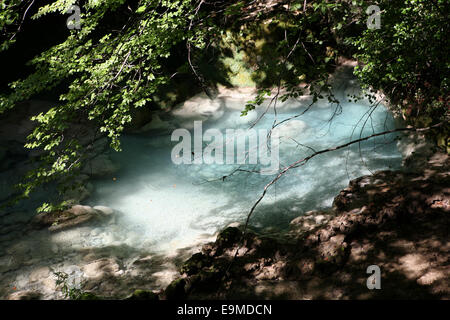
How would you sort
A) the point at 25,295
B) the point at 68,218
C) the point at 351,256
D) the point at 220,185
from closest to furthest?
the point at 351,256 → the point at 25,295 → the point at 68,218 → the point at 220,185

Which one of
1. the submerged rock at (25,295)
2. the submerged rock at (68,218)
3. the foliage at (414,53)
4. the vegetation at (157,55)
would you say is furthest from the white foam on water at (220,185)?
the submerged rock at (25,295)

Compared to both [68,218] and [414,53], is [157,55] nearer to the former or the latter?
[414,53]

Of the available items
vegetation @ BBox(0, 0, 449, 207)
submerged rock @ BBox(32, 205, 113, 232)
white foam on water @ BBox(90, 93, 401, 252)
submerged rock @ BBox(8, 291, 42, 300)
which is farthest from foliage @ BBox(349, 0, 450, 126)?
submerged rock @ BBox(8, 291, 42, 300)

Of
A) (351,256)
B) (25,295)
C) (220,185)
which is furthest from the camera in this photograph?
(220,185)

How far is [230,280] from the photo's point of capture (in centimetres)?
416

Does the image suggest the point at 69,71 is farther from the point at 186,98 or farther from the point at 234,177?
the point at 186,98

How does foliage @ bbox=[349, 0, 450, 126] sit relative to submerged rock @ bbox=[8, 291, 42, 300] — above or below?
above

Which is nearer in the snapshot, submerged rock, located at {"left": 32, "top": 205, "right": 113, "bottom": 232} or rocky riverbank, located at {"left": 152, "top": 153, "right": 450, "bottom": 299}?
rocky riverbank, located at {"left": 152, "top": 153, "right": 450, "bottom": 299}

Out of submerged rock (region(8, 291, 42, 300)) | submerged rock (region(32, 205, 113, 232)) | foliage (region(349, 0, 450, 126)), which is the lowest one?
submerged rock (region(8, 291, 42, 300))

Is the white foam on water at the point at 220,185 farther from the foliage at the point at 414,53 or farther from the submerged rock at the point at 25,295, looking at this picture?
the submerged rock at the point at 25,295

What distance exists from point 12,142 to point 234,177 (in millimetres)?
6831

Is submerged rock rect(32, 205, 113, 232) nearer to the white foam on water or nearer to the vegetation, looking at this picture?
the white foam on water

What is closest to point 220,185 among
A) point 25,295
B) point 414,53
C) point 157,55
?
point 157,55

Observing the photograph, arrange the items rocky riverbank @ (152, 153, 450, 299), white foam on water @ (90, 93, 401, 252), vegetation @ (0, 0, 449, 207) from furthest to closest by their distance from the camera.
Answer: white foam on water @ (90, 93, 401, 252) < vegetation @ (0, 0, 449, 207) < rocky riverbank @ (152, 153, 450, 299)
